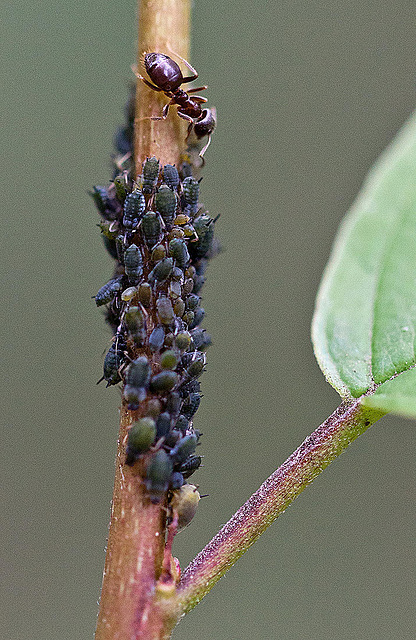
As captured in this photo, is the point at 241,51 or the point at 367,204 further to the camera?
the point at 241,51

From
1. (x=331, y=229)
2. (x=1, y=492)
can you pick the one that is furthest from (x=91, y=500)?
(x=331, y=229)

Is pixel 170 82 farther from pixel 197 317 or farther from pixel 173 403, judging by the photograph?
pixel 173 403

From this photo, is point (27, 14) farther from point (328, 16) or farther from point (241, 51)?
point (328, 16)

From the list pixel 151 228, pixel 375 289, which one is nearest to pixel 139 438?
pixel 151 228

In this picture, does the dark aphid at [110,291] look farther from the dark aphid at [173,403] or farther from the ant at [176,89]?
the ant at [176,89]

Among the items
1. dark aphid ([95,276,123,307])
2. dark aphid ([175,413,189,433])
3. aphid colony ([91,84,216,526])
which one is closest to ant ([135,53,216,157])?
aphid colony ([91,84,216,526])
